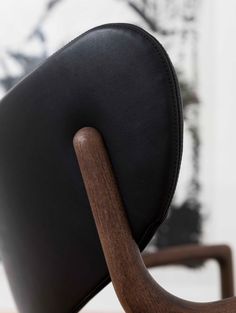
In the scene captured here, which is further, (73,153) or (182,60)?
(182,60)

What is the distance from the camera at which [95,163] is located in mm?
457

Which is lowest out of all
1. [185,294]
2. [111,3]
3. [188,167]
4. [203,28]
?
[185,294]

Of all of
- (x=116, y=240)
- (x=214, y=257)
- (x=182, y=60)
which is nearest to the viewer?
(x=116, y=240)

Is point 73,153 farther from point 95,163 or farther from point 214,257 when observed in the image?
point 214,257

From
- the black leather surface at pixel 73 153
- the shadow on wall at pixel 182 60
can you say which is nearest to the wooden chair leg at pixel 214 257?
the black leather surface at pixel 73 153

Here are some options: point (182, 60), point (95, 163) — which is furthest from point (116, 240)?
point (182, 60)

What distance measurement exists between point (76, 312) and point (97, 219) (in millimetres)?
140

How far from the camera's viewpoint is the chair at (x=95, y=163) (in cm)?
43

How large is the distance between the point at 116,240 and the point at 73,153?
0.35 ft

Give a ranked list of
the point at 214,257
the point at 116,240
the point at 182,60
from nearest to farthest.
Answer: the point at 116,240
the point at 214,257
the point at 182,60

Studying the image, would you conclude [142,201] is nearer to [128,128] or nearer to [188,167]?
[128,128]

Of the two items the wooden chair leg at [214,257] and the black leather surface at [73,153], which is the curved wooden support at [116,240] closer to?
the black leather surface at [73,153]

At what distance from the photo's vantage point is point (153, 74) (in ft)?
1.39

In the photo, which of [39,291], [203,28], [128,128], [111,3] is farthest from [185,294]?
[128,128]
